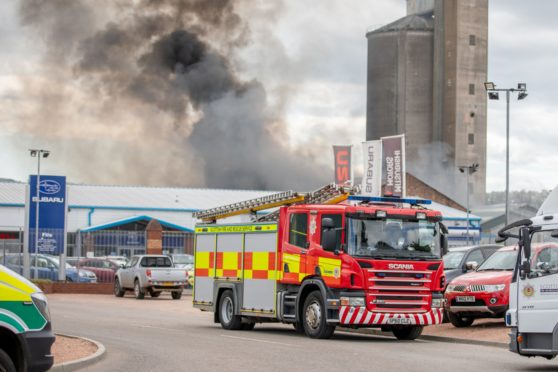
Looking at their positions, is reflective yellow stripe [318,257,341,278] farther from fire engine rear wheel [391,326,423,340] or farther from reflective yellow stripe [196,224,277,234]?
fire engine rear wheel [391,326,423,340]

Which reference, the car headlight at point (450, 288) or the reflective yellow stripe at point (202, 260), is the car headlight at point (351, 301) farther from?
the reflective yellow stripe at point (202, 260)

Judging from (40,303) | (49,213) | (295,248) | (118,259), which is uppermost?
(49,213)

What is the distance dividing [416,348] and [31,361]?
10.4 metres

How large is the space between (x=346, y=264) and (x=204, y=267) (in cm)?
599

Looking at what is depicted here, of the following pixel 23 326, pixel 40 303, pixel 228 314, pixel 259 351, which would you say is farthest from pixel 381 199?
pixel 23 326

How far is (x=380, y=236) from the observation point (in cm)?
2183

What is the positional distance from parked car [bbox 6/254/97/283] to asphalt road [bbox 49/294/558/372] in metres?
20.1

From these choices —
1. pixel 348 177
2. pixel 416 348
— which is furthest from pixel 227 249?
pixel 348 177

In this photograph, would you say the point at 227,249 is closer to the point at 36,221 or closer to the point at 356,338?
the point at 356,338

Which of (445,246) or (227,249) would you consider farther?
(227,249)

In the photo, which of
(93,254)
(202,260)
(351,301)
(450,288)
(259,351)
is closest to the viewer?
(259,351)

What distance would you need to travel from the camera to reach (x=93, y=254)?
57938mm

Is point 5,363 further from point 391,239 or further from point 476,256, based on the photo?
point 476,256

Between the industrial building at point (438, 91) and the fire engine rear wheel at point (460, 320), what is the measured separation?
267 feet
